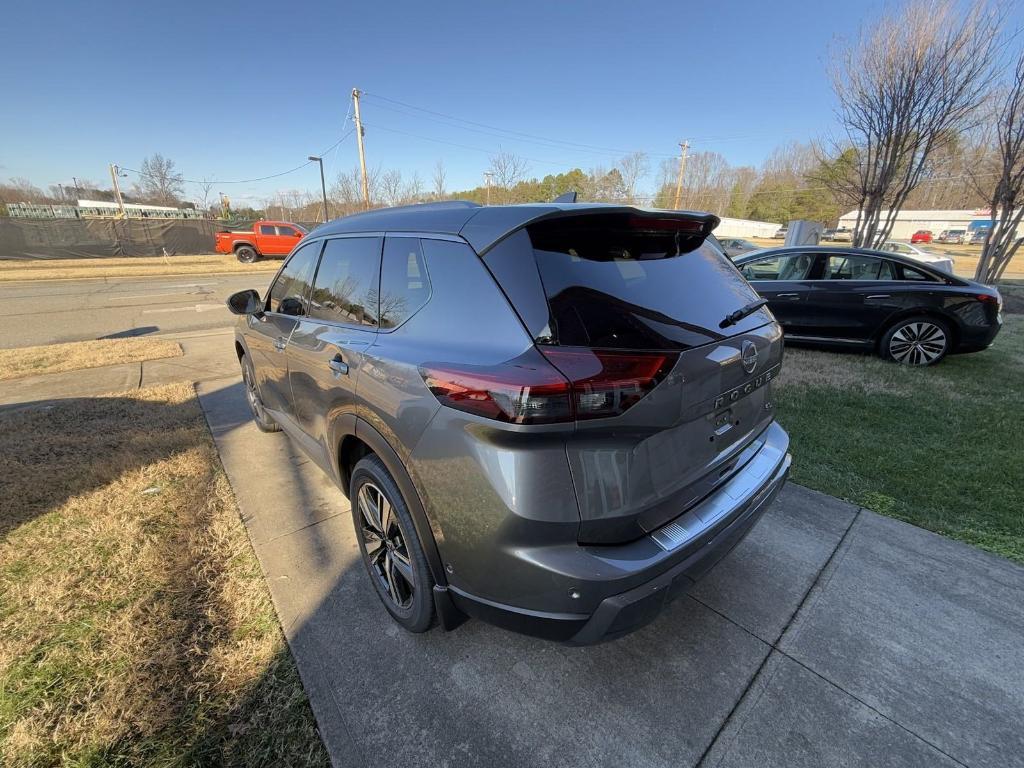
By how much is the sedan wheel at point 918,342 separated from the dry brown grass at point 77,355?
403 inches

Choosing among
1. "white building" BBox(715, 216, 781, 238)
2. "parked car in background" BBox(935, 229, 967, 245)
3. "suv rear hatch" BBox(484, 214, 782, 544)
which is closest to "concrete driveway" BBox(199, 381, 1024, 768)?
"suv rear hatch" BBox(484, 214, 782, 544)

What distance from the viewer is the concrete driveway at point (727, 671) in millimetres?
1667

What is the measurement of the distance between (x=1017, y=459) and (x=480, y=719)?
4520 mm

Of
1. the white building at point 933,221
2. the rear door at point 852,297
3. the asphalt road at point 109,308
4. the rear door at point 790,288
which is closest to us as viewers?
the rear door at point 852,297

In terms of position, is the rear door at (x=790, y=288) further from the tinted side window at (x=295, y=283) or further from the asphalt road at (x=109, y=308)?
the asphalt road at (x=109, y=308)

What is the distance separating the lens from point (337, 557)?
268cm

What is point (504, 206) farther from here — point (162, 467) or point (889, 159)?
point (889, 159)

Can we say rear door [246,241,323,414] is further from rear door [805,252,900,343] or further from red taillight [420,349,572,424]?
rear door [805,252,900,343]

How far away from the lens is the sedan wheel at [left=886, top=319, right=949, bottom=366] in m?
6.11

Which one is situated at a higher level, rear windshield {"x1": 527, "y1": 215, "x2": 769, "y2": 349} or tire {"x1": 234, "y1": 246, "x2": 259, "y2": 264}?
rear windshield {"x1": 527, "y1": 215, "x2": 769, "y2": 349}

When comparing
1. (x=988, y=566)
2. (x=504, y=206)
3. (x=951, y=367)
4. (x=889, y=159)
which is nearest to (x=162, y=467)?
(x=504, y=206)

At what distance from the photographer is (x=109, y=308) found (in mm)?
11453

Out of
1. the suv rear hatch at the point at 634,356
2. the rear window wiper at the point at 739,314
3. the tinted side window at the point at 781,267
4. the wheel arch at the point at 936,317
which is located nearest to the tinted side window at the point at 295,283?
the suv rear hatch at the point at 634,356

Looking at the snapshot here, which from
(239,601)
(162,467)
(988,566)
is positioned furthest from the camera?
(162,467)
